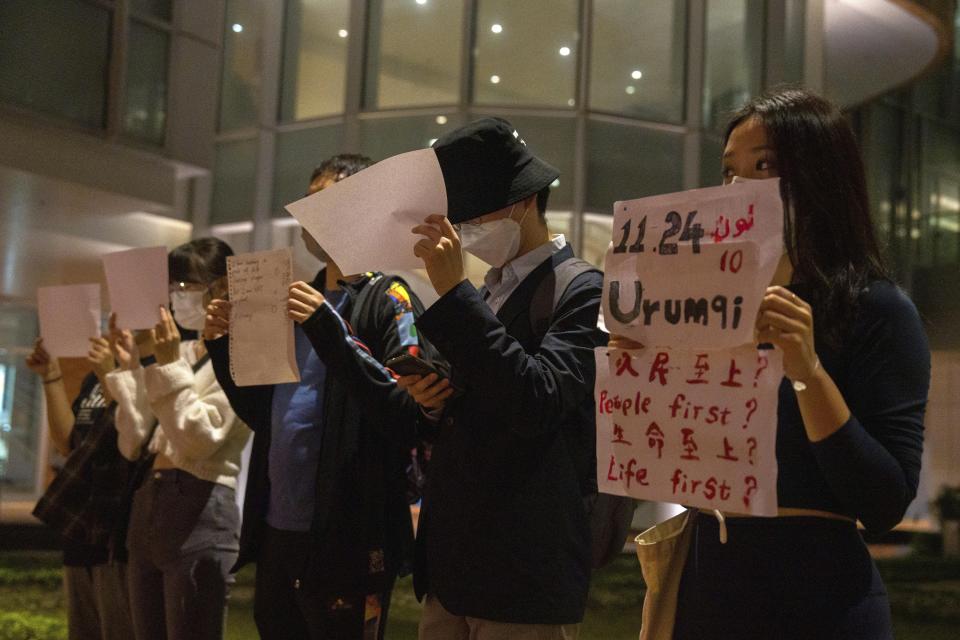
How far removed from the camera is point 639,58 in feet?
40.6

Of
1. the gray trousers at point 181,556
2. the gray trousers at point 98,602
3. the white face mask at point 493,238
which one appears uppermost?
the white face mask at point 493,238

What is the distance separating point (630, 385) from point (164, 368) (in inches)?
89.5

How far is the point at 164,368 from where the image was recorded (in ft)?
12.1

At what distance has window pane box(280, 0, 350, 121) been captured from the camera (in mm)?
13047

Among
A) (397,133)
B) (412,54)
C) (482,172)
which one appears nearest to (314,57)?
(412,54)

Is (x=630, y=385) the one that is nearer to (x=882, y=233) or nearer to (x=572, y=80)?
(x=882, y=233)

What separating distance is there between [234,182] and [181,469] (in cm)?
1012

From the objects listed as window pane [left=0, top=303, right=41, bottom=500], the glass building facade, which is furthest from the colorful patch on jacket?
window pane [left=0, top=303, right=41, bottom=500]

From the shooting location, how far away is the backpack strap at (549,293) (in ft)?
7.98

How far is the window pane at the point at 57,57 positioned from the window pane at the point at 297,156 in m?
2.52

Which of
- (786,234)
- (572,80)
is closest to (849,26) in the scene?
(572,80)

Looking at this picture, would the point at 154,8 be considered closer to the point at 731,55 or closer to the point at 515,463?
the point at 731,55

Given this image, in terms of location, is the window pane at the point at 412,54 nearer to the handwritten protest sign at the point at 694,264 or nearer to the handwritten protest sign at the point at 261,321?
the handwritten protest sign at the point at 261,321

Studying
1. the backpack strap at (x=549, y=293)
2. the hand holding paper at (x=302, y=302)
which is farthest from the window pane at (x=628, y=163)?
the backpack strap at (x=549, y=293)
